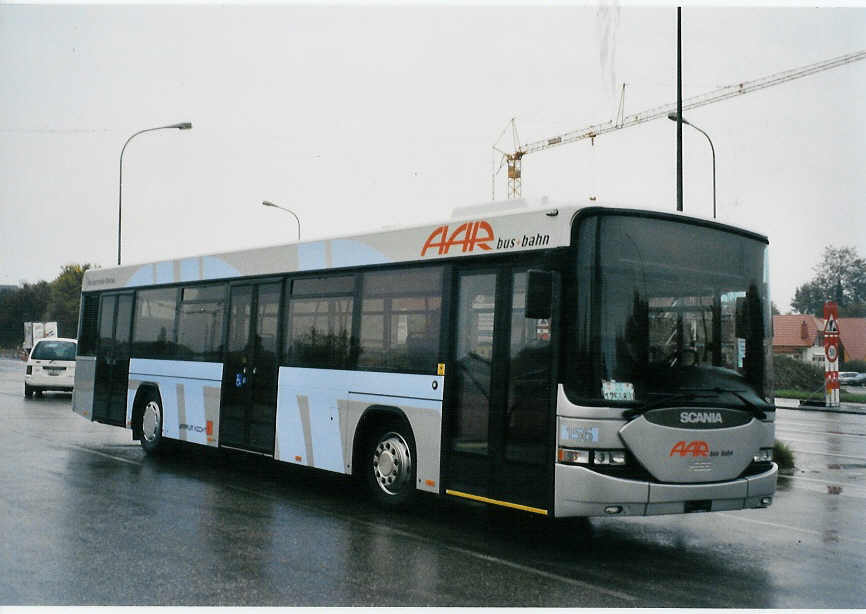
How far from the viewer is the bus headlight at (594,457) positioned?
7.26 metres

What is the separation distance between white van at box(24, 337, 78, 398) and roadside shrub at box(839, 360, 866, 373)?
5458 centimetres

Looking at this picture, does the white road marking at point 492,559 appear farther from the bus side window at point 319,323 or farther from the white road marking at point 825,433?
the white road marking at point 825,433

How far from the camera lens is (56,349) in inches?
1152

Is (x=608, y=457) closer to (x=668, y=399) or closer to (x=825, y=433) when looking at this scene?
(x=668, y=399)

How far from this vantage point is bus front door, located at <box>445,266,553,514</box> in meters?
7.64

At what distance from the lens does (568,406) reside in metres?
7.34

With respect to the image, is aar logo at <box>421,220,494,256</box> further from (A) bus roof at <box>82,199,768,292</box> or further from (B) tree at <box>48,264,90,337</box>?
(B) tree at <box>48,264,90,337</box>

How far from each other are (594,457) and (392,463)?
2.74 meters

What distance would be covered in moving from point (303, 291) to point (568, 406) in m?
4.68

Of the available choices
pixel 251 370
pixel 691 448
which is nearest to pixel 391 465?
pixel 251 370

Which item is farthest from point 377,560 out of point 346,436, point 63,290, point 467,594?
point 63,290

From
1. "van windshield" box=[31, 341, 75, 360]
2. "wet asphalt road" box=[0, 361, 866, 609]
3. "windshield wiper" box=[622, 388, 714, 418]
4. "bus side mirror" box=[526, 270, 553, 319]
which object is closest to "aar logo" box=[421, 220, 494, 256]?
"bus side mirror" box=[526, 270, 553, 319]

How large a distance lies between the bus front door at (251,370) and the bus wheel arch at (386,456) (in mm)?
1745

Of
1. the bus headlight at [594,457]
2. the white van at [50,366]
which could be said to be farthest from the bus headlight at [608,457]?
the white van at [50,366]
